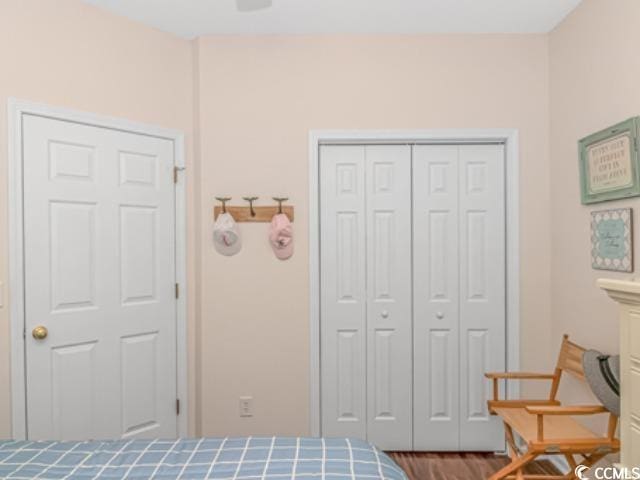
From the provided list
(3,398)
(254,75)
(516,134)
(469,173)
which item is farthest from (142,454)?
(516,134)

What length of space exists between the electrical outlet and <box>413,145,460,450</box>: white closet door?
1076mm

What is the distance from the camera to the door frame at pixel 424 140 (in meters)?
3.08

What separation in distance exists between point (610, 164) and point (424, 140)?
3.60 feet

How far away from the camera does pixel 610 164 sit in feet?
7.76

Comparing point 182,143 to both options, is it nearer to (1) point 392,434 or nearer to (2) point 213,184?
(2) point 213,184

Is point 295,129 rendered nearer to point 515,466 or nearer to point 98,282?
point 98,282

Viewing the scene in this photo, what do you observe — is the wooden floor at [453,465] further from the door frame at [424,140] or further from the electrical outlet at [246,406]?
the electrical outlet at [246,406]

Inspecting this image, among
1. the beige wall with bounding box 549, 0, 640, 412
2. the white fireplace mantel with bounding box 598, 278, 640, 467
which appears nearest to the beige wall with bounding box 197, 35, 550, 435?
the beige wall with bounding box 549, 0, 640, 412

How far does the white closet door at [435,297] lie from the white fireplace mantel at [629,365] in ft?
4.98

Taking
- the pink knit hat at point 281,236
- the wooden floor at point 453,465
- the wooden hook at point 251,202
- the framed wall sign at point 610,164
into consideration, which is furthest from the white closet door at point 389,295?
the framed wall sign at point 610,164

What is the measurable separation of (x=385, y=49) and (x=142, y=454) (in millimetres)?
2626

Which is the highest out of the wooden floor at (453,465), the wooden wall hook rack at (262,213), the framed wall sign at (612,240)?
the wooden wall hook rack at (262,213)

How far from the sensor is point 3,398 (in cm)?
236

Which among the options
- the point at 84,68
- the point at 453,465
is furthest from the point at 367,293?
the point at 84,68
